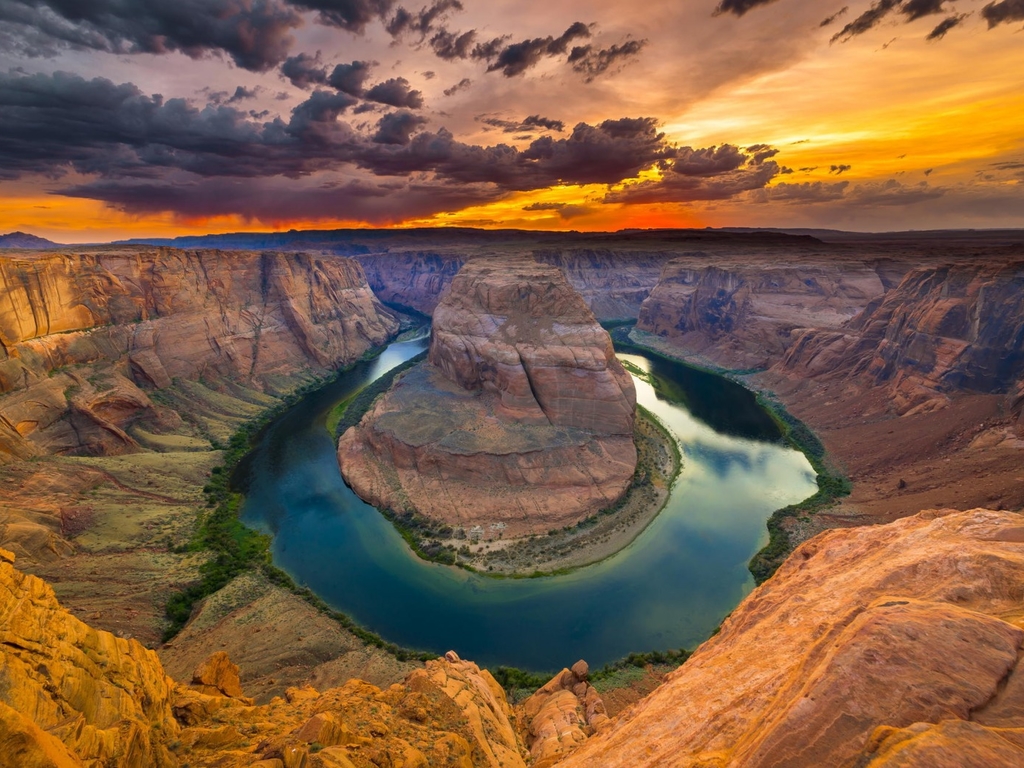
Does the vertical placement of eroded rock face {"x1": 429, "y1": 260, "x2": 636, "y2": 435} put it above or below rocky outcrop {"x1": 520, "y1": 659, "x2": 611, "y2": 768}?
above

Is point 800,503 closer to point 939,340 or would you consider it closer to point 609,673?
point 609,673

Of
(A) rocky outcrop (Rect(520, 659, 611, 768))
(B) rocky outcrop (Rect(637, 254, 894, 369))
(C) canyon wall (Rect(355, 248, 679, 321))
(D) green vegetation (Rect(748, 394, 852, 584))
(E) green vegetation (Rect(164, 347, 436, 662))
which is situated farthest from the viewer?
(C) canyon wall (Rect(355, 248, 679, 321))

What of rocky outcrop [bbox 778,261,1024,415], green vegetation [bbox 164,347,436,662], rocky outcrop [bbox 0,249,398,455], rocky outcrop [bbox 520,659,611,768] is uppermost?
rocky outcrop [bbox 0,249,398,455]

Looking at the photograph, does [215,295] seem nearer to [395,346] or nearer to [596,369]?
[395,346]

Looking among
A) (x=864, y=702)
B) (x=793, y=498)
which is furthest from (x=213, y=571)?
(x=793, y=498)

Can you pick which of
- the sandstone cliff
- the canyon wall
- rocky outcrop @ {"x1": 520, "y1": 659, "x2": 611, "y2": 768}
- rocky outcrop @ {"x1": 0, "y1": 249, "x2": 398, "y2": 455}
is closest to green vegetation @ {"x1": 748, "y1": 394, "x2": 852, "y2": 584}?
rocky outcrop @ {"x1": 520, "y1": 659, "x2": 611, "y2": 768}

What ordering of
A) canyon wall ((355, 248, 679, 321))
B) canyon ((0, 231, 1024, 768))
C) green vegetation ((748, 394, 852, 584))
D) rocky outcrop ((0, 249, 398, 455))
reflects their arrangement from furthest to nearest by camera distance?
canyon wall ((355, 248, 679, 321)) < rocky outcrop ((0, 249, 398, 455)) < green vegetation ((748, 394, 852, 584)) < canyon ((0, 231, 1024, 768))

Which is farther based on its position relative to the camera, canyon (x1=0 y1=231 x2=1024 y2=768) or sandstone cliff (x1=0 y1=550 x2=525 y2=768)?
sandstone cliff (x1=0 y1=550 x2=525 y2=768)

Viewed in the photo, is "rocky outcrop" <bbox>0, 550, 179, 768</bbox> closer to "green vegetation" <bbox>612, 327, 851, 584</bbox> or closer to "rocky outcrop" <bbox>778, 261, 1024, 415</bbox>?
"green vegetation" <bbox>612, 327, 851, 584</bbox>
